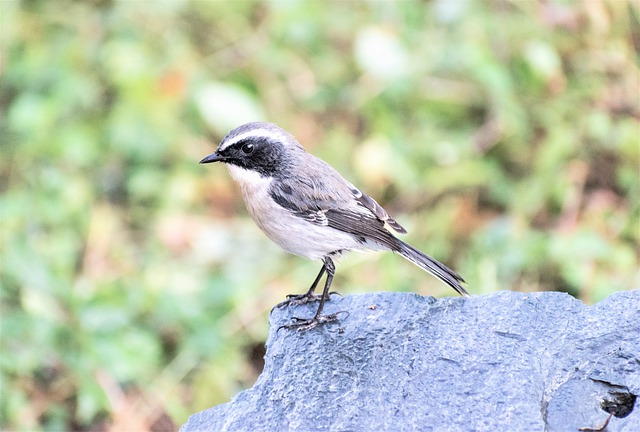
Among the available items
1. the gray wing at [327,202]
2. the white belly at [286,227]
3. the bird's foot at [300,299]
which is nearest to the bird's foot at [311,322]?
the bird's foot at [300,299]

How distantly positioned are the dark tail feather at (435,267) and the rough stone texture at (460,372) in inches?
12.5

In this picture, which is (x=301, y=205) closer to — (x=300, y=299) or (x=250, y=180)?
(x=250, y=180)

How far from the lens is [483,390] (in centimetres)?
352

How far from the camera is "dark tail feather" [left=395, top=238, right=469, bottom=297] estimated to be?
14.9 feet

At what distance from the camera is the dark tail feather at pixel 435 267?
454cm

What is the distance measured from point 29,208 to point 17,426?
1825mm

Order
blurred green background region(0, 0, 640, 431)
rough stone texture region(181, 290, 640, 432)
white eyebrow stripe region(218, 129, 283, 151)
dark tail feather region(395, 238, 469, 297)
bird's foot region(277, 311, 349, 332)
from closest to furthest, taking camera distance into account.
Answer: rough stone texture region(181, 290, 640, 432)
bird's foot region(277, 311, 349, 332)
dark tail feather region(395, 238, 469, 297)
white eyebrow stripe region(218, 129, 283, 151)
blurred green background region(0, 0, 640, 431)

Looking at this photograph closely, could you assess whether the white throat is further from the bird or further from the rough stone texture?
the rough stone texture

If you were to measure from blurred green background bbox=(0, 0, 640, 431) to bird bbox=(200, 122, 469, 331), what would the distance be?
1.69m

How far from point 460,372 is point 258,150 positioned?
5.80ft

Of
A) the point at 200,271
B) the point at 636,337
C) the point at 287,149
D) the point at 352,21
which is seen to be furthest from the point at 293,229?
the point at 352,21

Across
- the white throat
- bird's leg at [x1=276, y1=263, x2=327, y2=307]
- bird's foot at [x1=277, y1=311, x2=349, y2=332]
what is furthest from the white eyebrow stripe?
bird's foot at [x1=277, y1=311, x2=349, y2=332]

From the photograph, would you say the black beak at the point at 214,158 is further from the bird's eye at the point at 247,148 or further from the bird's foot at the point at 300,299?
the bird's foot at the point at 300,299

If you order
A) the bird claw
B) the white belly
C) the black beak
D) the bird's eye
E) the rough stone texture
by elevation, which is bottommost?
the rough stone texture
